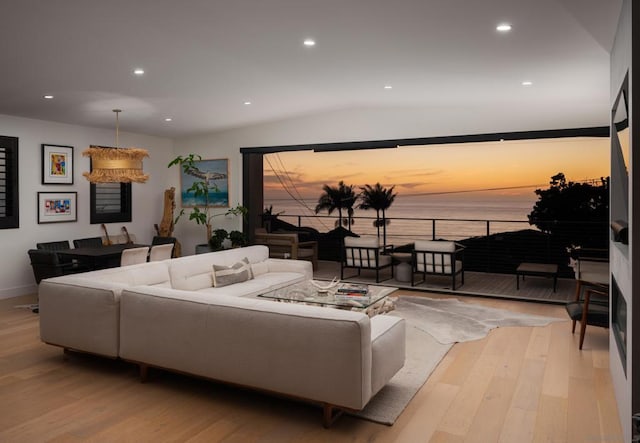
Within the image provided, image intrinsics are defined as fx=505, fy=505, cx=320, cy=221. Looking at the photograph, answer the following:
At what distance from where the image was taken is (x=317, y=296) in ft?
16.4

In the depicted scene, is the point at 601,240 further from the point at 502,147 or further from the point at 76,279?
the point at 76,279

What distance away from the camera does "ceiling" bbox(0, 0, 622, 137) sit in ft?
11.9

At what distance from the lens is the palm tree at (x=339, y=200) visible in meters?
11.0

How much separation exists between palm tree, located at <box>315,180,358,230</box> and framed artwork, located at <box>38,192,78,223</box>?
16.8 ft

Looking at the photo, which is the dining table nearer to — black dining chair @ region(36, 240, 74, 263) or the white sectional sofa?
black dining chair @ region(36, 240, 74, 263)

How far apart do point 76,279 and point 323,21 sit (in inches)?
116

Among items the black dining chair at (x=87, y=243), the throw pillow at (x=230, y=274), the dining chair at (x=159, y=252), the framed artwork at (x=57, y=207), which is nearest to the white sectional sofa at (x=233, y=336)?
the throw pillow at (x=230, y=274)

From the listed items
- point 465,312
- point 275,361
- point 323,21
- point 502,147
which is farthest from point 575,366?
point 502,147

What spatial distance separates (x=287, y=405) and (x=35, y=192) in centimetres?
570

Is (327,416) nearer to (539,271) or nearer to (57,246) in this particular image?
(539,271)

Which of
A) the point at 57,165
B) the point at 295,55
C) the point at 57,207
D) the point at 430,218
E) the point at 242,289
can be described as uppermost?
the point at 295,55

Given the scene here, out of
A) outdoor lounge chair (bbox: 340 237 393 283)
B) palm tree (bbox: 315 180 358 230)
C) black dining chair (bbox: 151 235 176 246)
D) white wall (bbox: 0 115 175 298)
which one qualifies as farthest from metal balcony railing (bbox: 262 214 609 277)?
white wall (bbox: 0 115 175 298)

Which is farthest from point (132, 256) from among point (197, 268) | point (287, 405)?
point (287, 405)

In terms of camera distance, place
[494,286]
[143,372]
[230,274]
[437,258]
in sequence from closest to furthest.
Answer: [143,372]
[230,274]
[437,258]
[494,286]
